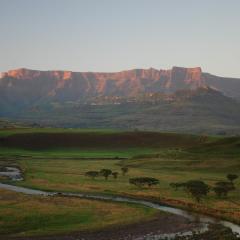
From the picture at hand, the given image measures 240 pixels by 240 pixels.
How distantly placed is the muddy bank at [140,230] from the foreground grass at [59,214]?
5.56ft

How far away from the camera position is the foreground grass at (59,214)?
196ft

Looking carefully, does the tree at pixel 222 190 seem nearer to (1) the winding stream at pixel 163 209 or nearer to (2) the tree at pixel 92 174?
(1) the winding stream at pixel 163 209

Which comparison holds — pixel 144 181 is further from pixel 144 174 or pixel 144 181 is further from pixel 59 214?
pixel 59 214

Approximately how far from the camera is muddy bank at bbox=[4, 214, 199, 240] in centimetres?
5603

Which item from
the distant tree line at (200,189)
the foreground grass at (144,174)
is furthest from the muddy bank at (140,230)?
the distant tree line at (200,189)

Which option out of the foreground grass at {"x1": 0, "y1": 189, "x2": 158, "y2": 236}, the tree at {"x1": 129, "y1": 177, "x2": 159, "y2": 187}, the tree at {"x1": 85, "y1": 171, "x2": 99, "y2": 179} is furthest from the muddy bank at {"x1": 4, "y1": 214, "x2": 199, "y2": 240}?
the tree at {"x1": 85, "y1": 171, "x2": 99, "y2": 179}

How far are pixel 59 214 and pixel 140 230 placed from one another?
12964 mm

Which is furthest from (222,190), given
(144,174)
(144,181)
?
(144,174)

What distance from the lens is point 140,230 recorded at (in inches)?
2388

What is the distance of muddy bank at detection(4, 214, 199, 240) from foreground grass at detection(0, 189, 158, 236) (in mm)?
1696

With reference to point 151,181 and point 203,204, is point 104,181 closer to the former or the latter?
point 151,181

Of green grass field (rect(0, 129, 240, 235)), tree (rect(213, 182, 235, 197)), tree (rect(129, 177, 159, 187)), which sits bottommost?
green grass field (rect(0, 129, 240, 235))

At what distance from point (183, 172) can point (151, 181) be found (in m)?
30.0

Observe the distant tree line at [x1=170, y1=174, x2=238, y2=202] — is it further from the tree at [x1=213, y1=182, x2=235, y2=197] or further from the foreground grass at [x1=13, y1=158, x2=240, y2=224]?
the foreground grass at [x1=13, y1=158, x2=240, y2=224]
